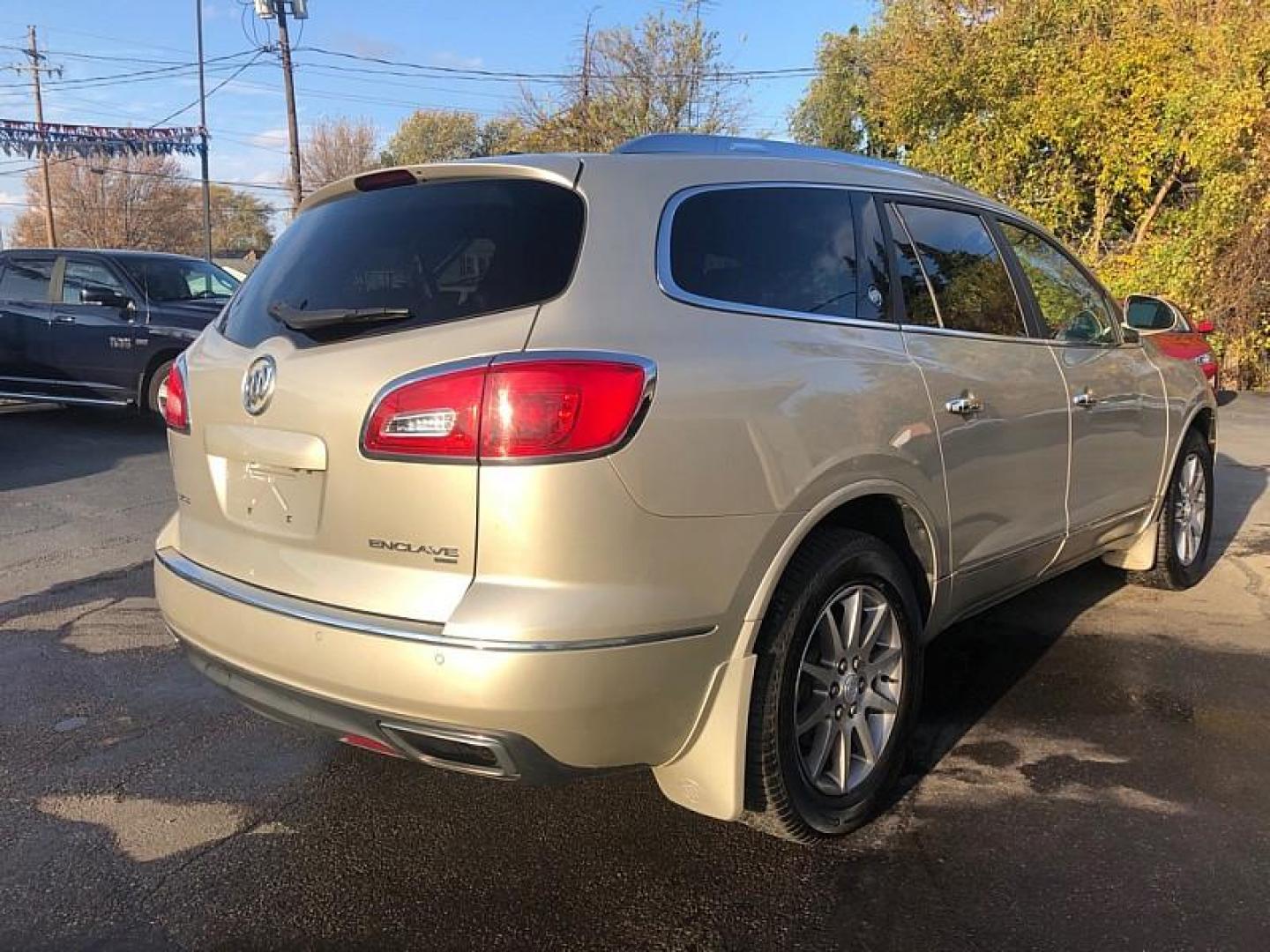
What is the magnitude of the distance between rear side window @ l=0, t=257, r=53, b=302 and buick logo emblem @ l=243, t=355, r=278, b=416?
30.0ft

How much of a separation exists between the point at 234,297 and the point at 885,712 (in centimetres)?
232

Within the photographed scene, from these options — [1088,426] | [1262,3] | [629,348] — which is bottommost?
[1088,426]

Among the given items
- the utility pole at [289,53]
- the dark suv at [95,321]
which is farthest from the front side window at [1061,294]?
the utility pole at [289,53]

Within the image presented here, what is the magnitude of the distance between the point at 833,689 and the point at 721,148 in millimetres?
1560

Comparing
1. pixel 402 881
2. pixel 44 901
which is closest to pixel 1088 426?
pixel 402 881

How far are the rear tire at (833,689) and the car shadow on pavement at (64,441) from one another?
7.06 m

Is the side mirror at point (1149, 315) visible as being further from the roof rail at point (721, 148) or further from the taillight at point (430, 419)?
the taillight at point (430, 419)

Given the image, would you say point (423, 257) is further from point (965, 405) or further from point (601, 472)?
point (965, 405)

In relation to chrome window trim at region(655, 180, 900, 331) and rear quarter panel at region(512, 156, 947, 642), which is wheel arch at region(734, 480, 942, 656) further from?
chrome window trim at region(655, 180, 900, 331)

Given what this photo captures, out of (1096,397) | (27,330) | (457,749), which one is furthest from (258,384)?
(27,330)

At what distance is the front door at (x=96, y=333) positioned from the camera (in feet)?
32.0

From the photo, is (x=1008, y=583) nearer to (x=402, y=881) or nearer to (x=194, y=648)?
(x=402, y=881)

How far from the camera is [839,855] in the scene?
2.75 metres

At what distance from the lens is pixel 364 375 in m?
2.30
